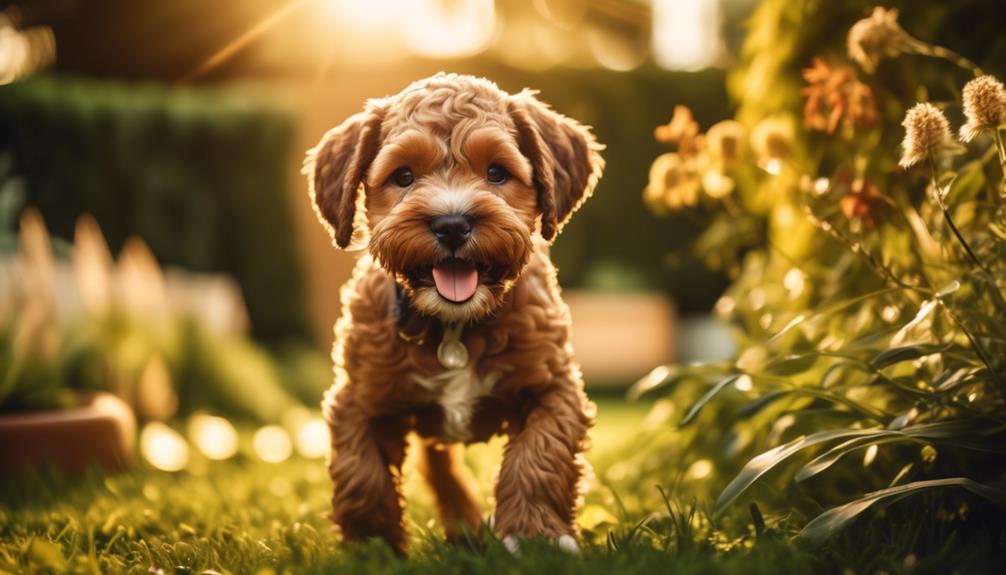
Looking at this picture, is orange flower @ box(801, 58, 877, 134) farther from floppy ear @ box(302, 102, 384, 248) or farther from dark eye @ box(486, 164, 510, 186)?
floppy ear @ box(302, 102, 384, 248)

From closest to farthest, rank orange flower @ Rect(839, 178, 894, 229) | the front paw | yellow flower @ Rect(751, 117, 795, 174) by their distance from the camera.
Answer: the front paw < orange flower @ Rect(839, 178, 894, 229) < yellow flower @ Rect(751, 117, 795, 174)

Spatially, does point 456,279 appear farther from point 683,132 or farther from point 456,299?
point 683,132

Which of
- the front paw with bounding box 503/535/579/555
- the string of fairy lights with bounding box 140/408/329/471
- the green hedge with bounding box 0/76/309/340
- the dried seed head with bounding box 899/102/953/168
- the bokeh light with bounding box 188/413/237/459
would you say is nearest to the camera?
the front paw with bounding box 503/535/579/555

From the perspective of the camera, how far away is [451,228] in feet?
8.17

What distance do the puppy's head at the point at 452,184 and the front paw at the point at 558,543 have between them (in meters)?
0.60

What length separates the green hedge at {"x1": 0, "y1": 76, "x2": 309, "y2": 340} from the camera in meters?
7.57

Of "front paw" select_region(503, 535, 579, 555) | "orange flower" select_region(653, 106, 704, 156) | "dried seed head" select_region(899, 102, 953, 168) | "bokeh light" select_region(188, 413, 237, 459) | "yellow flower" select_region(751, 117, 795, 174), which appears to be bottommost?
"bokeh light" select_region(188, 413, 237, 459)

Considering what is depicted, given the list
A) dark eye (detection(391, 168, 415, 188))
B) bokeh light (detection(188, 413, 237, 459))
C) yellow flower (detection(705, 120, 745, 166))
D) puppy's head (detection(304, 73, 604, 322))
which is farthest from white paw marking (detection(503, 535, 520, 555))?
bokeh light (detection(188, 413, 237, 459))

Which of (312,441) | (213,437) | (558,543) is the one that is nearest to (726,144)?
(558,543)

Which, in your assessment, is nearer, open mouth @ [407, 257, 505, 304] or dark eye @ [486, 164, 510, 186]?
open mouth @ [407, 257, 505, 304]

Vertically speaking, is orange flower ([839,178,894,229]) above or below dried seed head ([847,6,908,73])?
below

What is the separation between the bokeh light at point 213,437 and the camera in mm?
5282

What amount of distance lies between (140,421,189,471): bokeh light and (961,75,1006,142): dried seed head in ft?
12.9

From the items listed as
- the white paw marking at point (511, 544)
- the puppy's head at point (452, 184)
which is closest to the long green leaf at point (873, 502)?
the white paw marking at point (511, 544)
